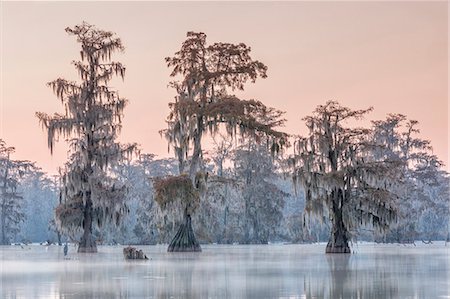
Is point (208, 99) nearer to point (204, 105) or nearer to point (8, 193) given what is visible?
point (204, 105)

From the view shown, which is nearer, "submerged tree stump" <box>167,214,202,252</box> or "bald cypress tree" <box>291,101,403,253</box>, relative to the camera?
"bald cypress tree" <box>291,101,403,253</box>

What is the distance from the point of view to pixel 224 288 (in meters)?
15.7

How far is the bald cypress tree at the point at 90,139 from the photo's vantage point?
41.8 metres

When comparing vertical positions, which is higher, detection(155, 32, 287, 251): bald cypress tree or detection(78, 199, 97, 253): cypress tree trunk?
detection(155, 32, 287, 251): bald cypress tree

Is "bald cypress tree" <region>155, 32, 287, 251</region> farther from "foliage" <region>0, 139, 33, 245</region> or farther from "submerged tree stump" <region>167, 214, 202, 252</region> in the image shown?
"foliage" <region>0, 139, 33, 245</region>

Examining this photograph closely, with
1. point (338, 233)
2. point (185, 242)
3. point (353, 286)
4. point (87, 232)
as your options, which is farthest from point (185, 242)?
point (353, 286)

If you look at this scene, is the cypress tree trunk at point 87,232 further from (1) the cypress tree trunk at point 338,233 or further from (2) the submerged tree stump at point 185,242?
(1) the cypress tree trunk at point 338,233

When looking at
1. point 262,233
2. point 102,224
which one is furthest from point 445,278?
point 262,233

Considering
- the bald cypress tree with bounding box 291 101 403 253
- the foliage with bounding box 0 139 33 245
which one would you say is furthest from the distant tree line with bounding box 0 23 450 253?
the foliage with bounding box 0 139 33 245

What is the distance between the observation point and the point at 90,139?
140 feet

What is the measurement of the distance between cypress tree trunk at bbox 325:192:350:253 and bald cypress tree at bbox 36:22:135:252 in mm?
11444

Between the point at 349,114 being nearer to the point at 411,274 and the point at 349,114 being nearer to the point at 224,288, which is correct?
the point at 411,274

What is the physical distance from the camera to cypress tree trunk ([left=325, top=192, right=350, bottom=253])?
36.9 metres

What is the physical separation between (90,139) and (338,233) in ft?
46.6
